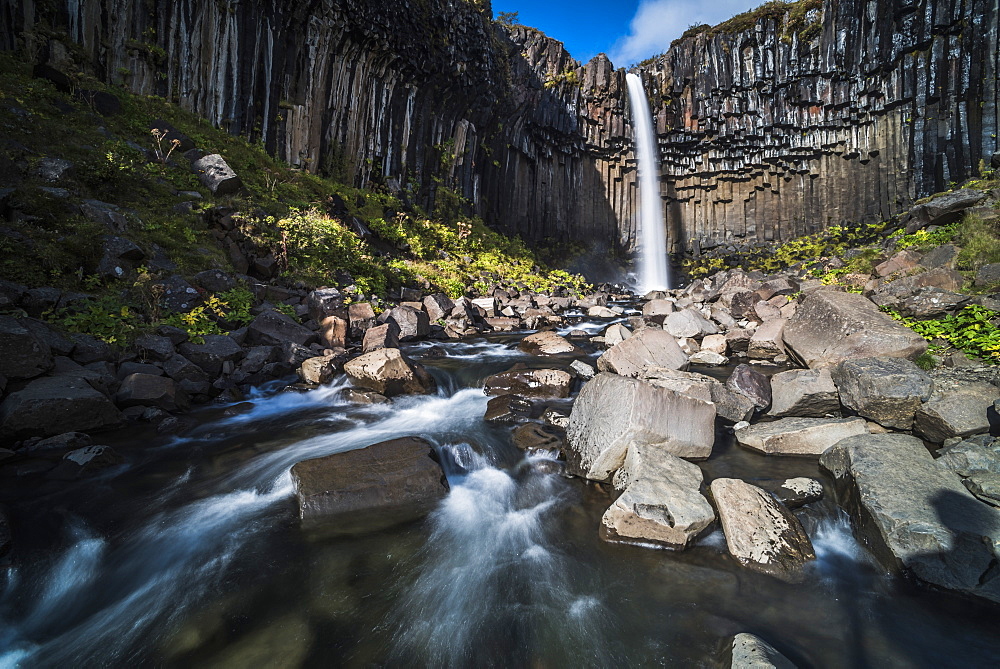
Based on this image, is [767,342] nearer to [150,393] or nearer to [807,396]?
[807,396]

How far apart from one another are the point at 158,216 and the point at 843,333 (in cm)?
1283

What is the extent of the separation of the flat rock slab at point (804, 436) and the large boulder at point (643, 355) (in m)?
1.96

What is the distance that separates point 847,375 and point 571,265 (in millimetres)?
25018

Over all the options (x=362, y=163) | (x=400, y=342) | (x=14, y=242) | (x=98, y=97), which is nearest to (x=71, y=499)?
(x=14, y=242)

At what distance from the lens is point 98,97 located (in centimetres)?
1124

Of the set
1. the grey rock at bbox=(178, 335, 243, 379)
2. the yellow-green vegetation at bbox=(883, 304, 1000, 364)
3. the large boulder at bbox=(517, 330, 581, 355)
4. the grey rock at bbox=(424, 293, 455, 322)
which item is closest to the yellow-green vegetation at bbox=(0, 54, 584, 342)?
the grey rock at bbox=(178, 335, 243, 379)

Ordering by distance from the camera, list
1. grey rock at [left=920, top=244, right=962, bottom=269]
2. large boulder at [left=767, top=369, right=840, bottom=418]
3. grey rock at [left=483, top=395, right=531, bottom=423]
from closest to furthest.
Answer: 1. large boulder at [left=767, top=369, right=840, bottom=418]
2. grey rock at [left=483, top=395, right=531, bottom=423]
3. grey rock at [left=920, top=244, right=962, bottom=269]

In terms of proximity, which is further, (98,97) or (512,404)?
(98,97)

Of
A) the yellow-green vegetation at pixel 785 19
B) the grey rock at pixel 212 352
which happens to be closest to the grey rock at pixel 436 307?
the grey rock at pixel 212 352

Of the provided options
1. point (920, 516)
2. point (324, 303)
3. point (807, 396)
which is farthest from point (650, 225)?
point (920, 516)

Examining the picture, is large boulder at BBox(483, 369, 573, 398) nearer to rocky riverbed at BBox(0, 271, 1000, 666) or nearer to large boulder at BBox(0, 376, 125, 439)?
rocky riverbed at BBox(0, 271, 1000, 666)

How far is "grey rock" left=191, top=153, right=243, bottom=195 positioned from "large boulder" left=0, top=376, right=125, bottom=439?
26.8ft

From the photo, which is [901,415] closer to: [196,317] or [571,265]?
[196,317]

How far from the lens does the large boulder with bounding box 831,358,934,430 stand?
4.33 metres
